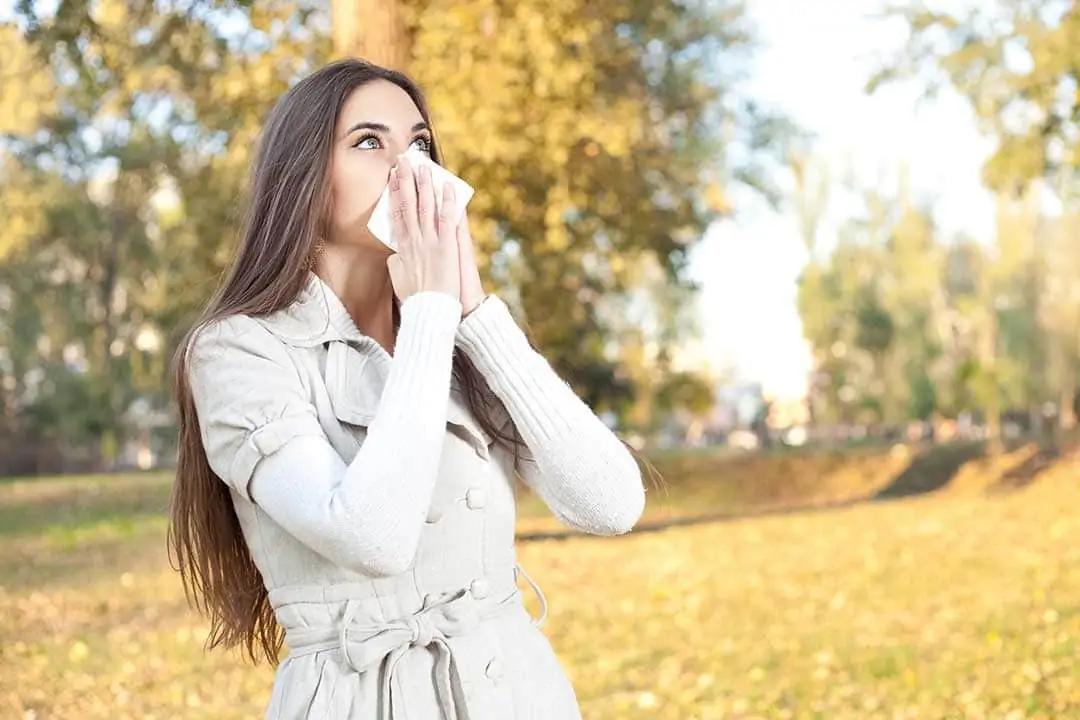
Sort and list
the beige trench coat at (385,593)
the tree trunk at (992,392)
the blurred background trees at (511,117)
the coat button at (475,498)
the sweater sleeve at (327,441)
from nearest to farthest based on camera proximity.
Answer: the sweater sleeve at (327,441) → the beige trench coat at (385,593) → the coat button at (475,498) → the blurred background trees at (511,117) → the tree trunk at (992,392)

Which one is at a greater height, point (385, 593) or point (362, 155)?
point (362, 155)

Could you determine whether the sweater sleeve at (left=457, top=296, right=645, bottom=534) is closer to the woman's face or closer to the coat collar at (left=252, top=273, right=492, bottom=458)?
the coat collar at (left=252, top=273, right=492, bottom=458)

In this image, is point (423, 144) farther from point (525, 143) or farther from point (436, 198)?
point (525, 143)

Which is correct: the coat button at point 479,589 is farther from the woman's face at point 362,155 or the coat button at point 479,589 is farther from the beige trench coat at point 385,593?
Result: the woman's face at point 362,155

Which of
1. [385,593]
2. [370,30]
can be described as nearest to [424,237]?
[385,593]

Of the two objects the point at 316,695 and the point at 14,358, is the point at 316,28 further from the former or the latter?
the point at 14,358

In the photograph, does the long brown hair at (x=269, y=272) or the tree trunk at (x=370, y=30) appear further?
the tree trunk at (x=370, y=30)

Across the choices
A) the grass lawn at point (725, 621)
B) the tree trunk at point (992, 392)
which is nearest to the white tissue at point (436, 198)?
the grass lawn at point (725, 621)

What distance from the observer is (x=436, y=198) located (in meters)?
1.85

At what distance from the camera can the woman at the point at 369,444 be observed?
171 centimetres

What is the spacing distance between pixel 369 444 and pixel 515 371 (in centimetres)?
29

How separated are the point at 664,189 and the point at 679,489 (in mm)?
13714

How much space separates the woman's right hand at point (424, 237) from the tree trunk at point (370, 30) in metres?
7.05

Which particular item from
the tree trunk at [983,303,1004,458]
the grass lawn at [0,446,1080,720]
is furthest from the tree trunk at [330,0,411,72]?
the tree trunk at [983,303,1004,458]
